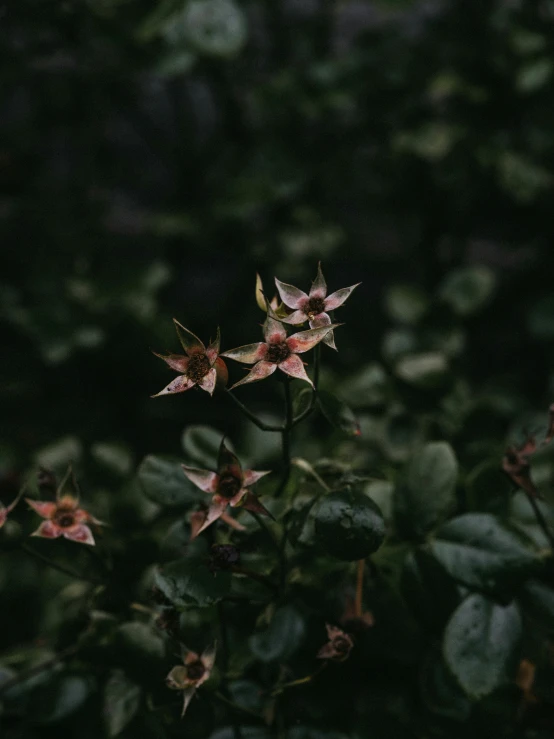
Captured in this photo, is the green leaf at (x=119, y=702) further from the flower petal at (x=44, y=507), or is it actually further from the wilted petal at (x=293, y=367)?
the wilted petal at (x=293, y=367)

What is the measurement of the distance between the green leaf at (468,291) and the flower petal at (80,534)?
847 millimetres

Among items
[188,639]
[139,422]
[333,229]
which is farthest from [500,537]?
[139,422]

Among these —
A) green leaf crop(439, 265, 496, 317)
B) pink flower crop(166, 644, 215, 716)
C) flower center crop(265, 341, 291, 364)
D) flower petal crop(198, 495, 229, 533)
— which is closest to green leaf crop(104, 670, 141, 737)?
pink flower crop(166, 644, 215, 716)

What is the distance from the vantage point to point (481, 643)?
0.59m

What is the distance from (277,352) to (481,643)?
0.30m

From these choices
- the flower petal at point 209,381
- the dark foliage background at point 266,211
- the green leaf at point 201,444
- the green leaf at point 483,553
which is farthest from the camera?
the dark foliage background at point 266,211

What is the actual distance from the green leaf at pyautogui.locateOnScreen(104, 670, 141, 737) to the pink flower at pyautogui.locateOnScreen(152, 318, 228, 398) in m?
0.28

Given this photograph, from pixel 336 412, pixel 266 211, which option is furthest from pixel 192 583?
pixel 266 211

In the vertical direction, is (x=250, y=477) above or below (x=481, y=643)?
above

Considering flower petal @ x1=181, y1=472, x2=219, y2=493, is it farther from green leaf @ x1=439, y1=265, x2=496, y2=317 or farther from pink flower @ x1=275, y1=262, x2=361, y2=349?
green leaf @ x1=439, y1=265, x2=496, y2=317

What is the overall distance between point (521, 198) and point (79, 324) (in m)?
0.82

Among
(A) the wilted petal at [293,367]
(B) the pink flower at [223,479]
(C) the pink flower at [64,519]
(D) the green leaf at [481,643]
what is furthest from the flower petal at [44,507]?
(D) the green leaf at [481,643]

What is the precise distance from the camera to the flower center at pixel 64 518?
1.82 ft

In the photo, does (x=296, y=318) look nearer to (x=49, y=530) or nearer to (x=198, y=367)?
(x=198, y=367)
